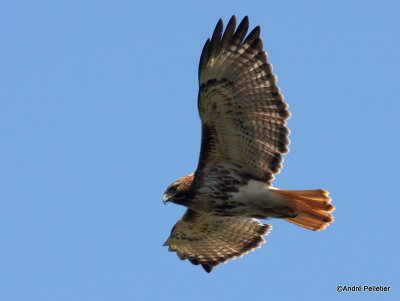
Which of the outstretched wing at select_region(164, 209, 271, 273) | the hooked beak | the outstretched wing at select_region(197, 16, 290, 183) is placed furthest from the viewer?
the outstretched wing at select_region(164, 209, 271, 273)

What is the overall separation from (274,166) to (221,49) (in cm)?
172

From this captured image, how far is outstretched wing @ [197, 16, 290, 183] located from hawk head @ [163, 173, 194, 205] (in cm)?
24

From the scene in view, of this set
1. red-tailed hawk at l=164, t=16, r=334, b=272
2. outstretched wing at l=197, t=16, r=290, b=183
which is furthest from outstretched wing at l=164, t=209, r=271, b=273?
outstretched wing at l=197, t=16, r=290, b=183

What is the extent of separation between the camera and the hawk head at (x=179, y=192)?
12133 mm

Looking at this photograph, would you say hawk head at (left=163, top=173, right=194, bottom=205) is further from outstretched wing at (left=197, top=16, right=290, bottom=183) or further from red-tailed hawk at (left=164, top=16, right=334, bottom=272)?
outstretched wing at (left=197, top=16, right=290, bottom=183)

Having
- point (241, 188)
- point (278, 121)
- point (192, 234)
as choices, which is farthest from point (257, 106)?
point (192, 234)

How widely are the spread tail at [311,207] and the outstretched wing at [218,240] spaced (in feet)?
5.48

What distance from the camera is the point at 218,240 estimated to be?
14047 mm

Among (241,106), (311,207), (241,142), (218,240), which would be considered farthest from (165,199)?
(218,240)

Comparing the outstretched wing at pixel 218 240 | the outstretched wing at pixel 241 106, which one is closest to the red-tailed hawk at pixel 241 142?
the outstretched wing at pixel 241 106

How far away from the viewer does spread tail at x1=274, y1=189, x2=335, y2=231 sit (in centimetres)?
1207

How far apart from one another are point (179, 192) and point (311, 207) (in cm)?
175

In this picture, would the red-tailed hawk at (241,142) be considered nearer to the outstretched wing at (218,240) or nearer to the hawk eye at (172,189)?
the hawk eye at (172,189)

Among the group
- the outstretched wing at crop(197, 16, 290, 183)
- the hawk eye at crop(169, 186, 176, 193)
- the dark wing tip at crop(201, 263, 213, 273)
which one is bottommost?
the dark wing tip at crop(201, 263, 213, 273)
